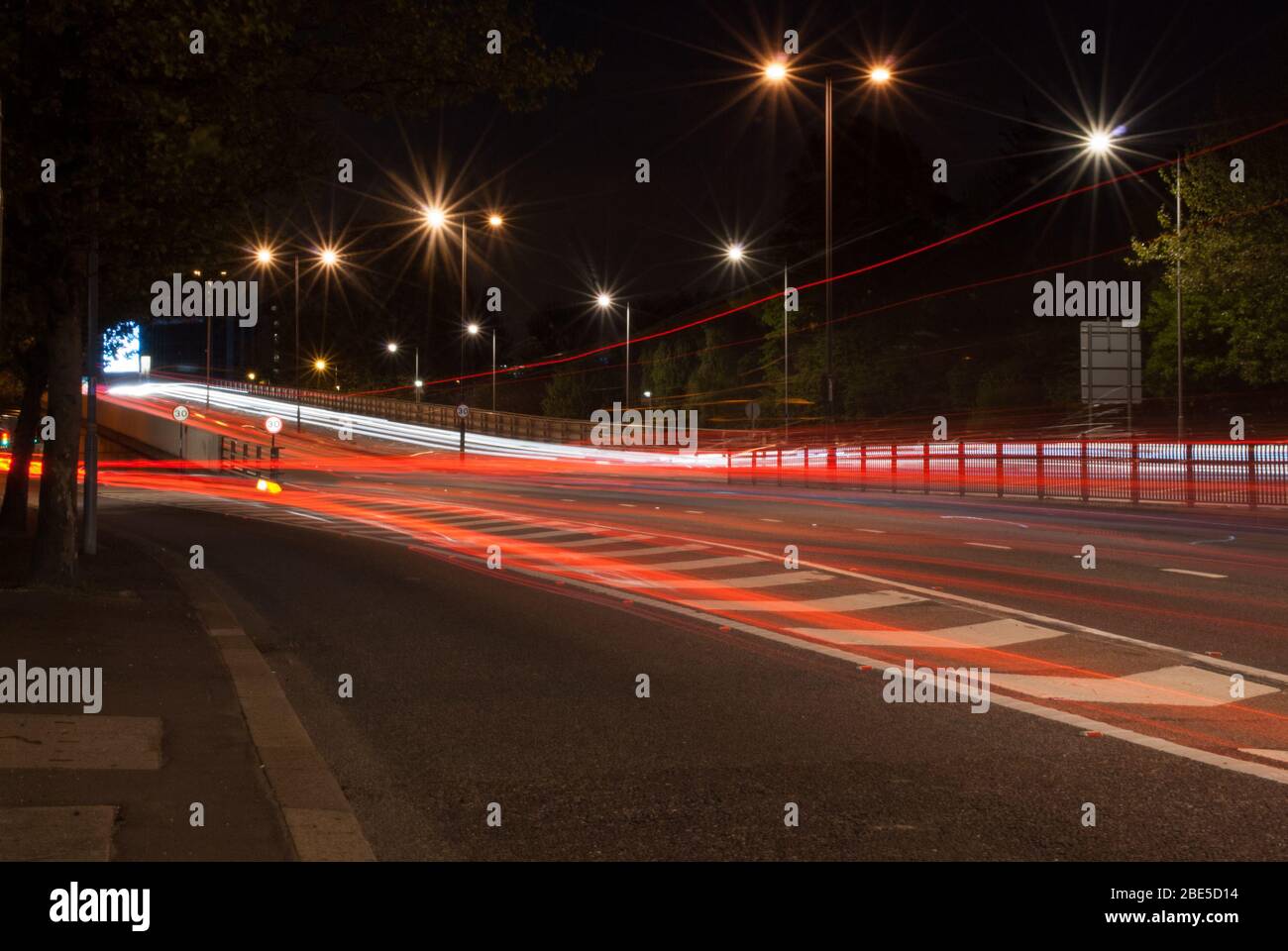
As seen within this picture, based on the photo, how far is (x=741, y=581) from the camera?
1591cm

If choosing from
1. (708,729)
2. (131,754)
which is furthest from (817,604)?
(131,754)

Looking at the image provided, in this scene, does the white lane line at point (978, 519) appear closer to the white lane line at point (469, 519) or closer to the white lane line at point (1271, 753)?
the white lane line at point (469, 519)

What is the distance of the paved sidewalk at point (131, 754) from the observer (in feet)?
18.5

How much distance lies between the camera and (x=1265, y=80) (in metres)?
40.6

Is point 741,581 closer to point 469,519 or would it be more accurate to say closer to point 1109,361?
point 469,519

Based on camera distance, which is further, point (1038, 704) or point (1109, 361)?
point (1109, 361)

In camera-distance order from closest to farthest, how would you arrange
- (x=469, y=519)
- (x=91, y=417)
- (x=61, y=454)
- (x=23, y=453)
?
(x=61, y=454)
(x=91, y=417)
(x=23, y=453)
(x=469, y=519)

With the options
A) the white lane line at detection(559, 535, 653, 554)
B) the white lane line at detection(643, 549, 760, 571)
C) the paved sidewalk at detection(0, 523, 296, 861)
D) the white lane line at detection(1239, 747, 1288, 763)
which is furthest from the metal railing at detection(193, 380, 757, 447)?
the white lane line at detection(1239, 747, 1288, 763)

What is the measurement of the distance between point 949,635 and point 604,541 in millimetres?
10436

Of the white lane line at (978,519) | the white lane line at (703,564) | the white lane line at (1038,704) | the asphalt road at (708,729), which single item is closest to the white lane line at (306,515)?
the asphalt road at (708,729)

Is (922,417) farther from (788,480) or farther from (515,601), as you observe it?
(515,601)

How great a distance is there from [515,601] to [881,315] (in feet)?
213

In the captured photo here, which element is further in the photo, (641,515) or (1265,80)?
(1265,80)
